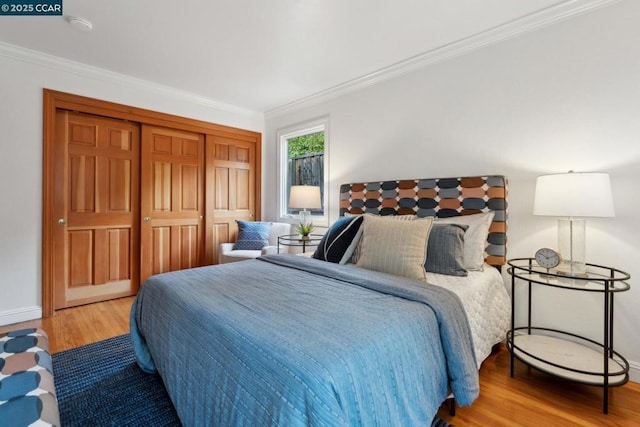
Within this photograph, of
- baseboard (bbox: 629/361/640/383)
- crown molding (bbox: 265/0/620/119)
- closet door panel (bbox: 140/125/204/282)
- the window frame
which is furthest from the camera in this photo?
the window frame

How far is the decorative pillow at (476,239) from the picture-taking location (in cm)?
210

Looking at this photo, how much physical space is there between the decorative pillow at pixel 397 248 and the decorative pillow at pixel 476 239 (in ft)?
1.22

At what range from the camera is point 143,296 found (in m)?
1.83

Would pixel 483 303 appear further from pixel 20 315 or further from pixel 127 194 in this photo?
pixel 20 315

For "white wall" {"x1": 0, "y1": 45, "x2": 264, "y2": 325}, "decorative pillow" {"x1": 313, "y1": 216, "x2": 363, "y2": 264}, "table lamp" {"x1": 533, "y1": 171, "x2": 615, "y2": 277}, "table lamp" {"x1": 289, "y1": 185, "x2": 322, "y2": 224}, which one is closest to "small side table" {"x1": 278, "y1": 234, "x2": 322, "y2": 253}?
"table lamp" {"x1": 289, "y1": 185, "x2": 322, "y2": 224}

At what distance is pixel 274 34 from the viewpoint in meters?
2.35

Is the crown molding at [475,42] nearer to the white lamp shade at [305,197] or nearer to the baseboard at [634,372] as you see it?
the white lamp shade at [305,197]

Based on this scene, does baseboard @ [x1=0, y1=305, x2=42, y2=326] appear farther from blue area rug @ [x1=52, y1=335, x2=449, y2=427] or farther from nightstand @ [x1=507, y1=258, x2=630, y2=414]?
nightstand @ [x1=507, y1=258, x2=630, y2=414]

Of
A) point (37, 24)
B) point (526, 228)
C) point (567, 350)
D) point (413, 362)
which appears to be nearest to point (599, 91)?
point (526, 228)

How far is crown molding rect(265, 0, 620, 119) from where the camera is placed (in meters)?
1.94

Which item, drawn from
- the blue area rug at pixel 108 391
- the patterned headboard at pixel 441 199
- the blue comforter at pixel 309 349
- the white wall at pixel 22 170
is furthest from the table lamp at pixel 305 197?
the white wall at pixel 22 170

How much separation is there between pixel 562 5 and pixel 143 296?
10.8 feet

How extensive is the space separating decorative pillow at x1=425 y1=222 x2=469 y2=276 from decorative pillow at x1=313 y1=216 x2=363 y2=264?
0.56 m

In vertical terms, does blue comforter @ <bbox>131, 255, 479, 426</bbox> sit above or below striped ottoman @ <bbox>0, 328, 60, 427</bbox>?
above
